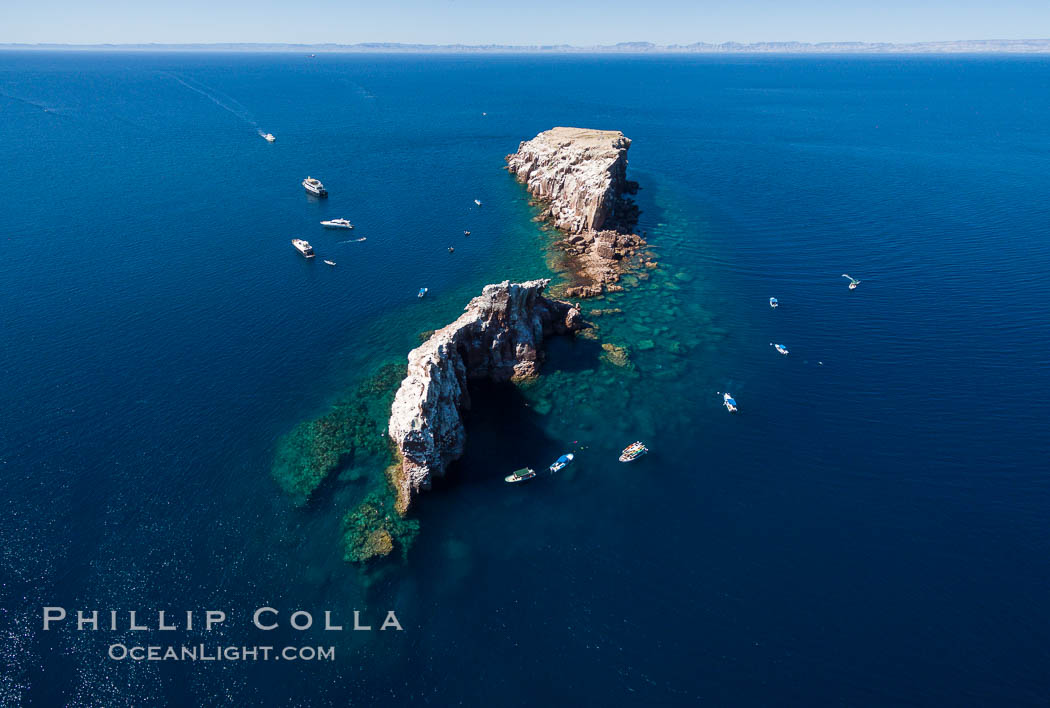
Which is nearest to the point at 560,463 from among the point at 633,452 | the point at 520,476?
the point at 520,476

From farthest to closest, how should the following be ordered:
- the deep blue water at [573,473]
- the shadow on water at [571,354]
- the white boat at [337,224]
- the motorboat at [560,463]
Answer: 1. the white boat at [337,224]
2. the shadow on water at [571,354]
3. the motorboat at [560,463]
4. the deep blue water at [573,473]

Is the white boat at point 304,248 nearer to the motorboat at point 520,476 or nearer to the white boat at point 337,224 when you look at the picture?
the white boat at point 337,224

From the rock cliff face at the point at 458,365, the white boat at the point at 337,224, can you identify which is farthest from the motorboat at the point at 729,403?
the white boat at the point at 337,224

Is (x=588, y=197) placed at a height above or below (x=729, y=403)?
above

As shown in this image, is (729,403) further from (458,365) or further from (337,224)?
(337,224)

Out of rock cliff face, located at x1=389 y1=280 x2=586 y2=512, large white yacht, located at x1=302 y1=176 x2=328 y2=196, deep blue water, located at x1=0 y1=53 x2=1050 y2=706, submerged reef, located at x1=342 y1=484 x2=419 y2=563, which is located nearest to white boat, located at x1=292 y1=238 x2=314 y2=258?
deep blue water, located at x1=0 y1=53 x2=1050 y2=706
